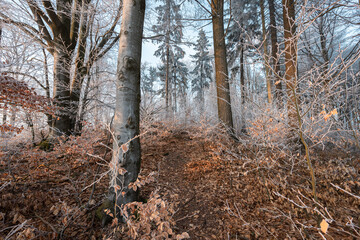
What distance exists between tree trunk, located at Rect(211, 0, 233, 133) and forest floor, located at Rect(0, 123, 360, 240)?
185 centimetres

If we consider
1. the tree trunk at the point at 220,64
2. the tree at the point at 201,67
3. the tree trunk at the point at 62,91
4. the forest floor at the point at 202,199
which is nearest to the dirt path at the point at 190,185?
the forest floor at the point at 202,199

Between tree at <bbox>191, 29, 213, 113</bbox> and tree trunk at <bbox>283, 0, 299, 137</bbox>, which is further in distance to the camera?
tree at <bbox>191, 29, 213, 113</bbox>

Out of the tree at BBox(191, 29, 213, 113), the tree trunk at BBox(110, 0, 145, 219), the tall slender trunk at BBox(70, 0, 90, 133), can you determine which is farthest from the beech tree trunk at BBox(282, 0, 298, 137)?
the tree at BBox(191, 29, 213, 113)

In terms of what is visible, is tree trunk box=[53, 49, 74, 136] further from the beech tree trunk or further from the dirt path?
the beech tree trunk

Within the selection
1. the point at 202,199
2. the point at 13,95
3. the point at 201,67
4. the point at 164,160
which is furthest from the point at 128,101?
the point at 201,67

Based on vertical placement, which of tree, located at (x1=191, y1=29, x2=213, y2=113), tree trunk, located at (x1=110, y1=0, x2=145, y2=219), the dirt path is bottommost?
the dirt path

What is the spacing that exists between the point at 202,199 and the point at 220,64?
4590mm

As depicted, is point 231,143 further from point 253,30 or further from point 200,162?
point 253,30

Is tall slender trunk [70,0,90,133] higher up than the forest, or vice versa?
tall slender trunk [70,0,90,133]

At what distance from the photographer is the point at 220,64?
5.77 metres

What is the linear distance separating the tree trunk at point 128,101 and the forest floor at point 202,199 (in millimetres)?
377

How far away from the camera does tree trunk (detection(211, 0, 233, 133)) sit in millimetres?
5645

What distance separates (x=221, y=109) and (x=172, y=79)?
15.4 m

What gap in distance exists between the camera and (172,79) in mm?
20141
